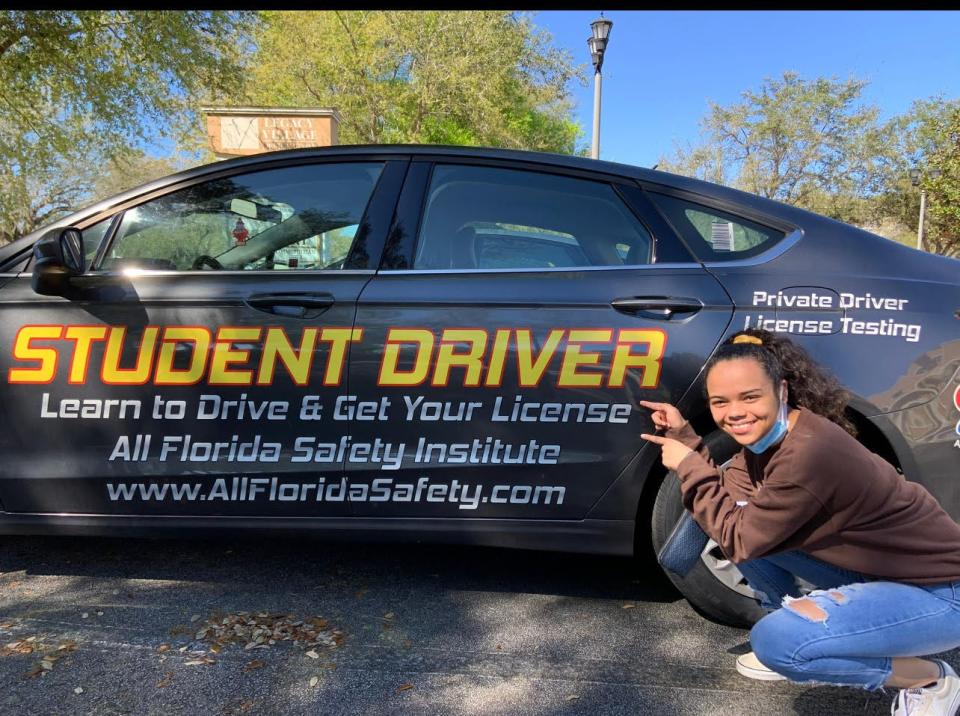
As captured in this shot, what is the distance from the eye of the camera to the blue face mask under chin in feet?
5.80

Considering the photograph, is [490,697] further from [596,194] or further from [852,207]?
[852,207]

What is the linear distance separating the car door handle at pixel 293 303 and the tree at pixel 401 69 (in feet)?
47.9

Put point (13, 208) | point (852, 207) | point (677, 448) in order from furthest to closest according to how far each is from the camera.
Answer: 1. point (852, 207)
2. point (13, 208)
3. point (677, 448)

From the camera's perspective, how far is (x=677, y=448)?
193 cm

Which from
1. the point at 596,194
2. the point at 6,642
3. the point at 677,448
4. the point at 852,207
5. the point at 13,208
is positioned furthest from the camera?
the point at 852,207

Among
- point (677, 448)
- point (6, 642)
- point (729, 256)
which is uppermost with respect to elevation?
point (729, 256)

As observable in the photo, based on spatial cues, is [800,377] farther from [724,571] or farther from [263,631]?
[263,631]

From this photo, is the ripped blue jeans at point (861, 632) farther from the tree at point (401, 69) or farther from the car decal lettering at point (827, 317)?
the tree at point (401, 69)

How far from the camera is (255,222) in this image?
8.66 feet

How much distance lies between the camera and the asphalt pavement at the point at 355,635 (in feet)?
6.58

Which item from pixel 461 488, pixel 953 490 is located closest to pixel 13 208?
pixel 461 488

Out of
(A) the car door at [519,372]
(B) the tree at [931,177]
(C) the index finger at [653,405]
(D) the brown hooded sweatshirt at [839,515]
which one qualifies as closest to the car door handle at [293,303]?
(A) the car door at [519,372]

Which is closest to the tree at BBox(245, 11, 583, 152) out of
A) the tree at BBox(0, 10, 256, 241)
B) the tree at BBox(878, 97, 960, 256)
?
the tree at BBox(0, 10, 256, 241)

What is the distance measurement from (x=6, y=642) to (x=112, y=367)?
3.07ft
